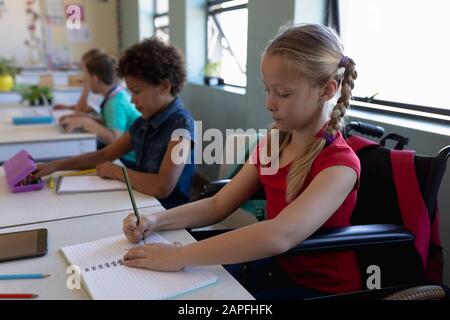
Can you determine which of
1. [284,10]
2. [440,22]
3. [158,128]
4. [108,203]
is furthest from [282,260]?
[284,10]

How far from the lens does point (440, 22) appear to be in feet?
5.10

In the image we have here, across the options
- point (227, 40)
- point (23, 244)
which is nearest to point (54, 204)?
point (23, 244)

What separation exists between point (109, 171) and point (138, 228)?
0.56m

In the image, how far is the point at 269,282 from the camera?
1.09m

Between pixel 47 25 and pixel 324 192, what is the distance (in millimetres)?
4772

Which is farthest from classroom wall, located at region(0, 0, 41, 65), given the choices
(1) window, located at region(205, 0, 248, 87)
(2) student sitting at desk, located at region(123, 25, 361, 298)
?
(2) student sitting at desk, located at region(123, 25, 361, 298)

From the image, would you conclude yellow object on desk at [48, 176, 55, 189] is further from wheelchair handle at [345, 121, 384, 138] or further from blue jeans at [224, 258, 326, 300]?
wheelchair handle at [345, 121, 384, 138]

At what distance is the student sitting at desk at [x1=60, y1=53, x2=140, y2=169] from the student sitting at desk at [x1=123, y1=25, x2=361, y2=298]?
1144 mm

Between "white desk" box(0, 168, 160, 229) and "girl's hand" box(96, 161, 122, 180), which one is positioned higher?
"girl's hand" box(96, 161, 122, 180)

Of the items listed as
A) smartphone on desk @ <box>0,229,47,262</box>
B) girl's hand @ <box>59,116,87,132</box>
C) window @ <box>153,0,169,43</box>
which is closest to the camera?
smartphone on desk @ <box>0,229,47,262</box>

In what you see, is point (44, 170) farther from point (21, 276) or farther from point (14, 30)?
point (14, 30)

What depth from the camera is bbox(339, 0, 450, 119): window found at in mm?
1578

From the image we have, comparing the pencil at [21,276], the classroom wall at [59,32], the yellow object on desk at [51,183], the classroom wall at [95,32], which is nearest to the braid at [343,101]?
the pencil at [21,276]

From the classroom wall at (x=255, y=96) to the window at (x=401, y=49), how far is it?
0.60ft
